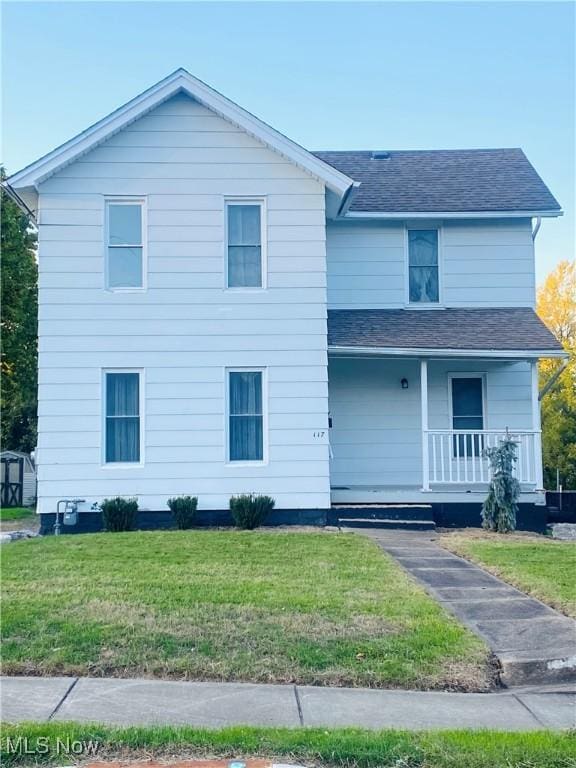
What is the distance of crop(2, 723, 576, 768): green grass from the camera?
3.88 meters

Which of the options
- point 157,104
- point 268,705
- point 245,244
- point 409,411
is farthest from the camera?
point 409,411

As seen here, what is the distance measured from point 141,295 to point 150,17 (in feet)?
15.1

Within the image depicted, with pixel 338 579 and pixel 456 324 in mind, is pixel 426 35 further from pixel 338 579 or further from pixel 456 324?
pixel 338 579

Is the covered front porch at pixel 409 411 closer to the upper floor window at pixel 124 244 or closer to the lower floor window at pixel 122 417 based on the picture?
the lower floor window at pixel 122 417

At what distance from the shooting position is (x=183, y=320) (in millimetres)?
12945

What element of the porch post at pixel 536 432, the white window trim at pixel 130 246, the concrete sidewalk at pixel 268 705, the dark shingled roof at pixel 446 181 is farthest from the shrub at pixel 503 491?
the concrete sidewalk at pixel 268 705

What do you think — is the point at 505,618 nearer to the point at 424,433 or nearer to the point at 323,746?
the point at 323,746

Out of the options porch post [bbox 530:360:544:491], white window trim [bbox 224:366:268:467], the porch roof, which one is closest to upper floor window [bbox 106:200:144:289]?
white window trim [bbox 224:366:268:467]

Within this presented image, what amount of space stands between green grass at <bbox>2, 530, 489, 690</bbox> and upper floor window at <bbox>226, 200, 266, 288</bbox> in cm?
576

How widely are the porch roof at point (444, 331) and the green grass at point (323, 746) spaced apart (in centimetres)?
962

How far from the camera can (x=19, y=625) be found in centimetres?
602

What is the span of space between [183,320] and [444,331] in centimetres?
500

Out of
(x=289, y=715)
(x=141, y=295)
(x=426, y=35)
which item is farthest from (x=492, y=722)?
(x=426, y=35)

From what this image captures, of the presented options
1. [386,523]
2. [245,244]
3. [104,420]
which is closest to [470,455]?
[386,523]
